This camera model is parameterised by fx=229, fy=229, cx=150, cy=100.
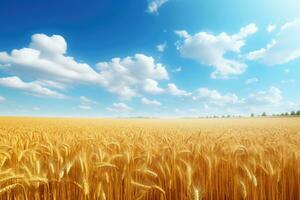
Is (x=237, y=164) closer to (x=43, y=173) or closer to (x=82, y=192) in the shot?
(x=82, y=192)

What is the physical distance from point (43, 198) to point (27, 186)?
214 mm

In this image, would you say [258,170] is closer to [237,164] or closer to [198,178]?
[237,164]

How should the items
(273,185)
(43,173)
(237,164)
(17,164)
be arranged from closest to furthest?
(273,185) → (43,173) → (237,164) → (17,164)

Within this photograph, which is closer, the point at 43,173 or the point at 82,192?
the point at 82,192

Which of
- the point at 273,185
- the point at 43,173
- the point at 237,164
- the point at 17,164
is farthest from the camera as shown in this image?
the point at 17,164

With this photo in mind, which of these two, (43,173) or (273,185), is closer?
(273,185)

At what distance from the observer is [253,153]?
295cm

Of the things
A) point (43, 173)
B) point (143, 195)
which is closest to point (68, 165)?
point (43, 173)

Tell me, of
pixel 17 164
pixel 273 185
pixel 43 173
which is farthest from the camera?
pixel 17 164

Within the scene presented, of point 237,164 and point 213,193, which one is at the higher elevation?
point 237,164

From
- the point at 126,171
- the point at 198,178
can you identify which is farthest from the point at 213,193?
the point at 126,171

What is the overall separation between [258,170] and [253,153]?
583mm

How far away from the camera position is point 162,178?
86.5 inches

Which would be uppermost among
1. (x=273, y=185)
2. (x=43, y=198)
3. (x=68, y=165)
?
(x=68, y=165)
